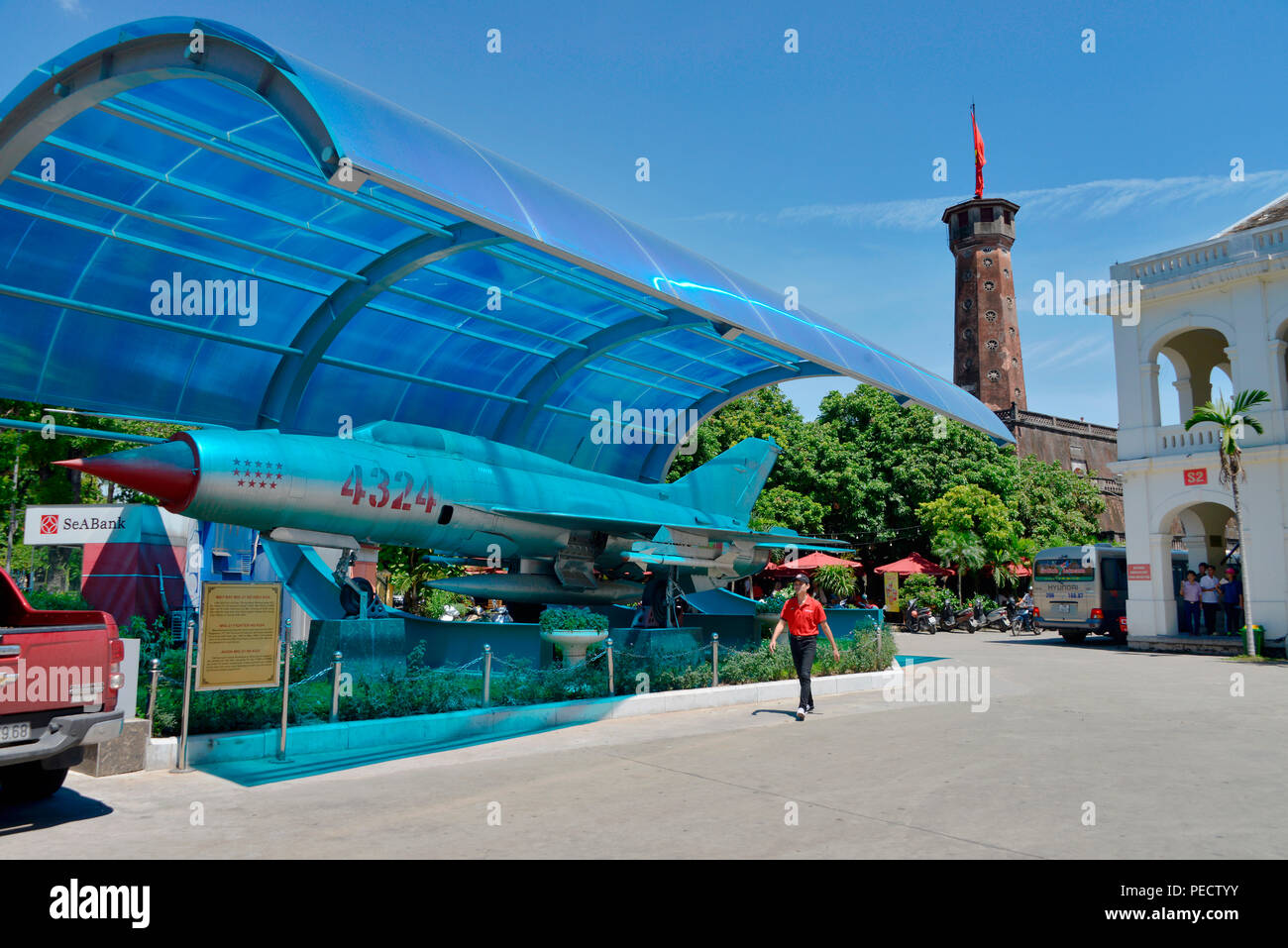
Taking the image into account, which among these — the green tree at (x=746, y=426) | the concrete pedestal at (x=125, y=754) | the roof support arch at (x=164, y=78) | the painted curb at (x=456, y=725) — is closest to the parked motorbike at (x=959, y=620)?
the green tree at (x=746, y=426)

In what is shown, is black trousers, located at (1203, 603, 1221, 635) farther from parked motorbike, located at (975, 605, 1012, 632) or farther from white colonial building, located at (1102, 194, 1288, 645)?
parked motorbike, located at (975, 605, 1012, 632)

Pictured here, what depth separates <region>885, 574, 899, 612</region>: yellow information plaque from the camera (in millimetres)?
34781

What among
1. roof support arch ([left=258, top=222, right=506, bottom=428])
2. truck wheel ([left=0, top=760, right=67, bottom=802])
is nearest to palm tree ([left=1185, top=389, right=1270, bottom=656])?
roof support arch ([left=258, top=222, right=506, bottom=428])

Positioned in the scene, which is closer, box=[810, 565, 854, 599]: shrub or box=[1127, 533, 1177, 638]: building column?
box=[1127, 533, 1177, 638]: building column

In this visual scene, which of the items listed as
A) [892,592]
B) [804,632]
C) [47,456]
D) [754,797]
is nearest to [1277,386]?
[892,592]

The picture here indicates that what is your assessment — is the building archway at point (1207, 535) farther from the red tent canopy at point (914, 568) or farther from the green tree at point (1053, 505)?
the green tree at point (1053, 505)

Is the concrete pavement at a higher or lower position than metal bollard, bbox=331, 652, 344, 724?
lower

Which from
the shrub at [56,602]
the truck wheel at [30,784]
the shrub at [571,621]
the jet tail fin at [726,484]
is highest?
the jet tail fin at [726,484]

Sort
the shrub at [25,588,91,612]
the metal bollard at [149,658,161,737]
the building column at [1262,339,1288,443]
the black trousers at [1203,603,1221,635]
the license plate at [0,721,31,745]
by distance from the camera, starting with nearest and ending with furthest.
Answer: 1. the license plate at [0,721,31,745]
2. the metal bollard at [149,658,161,737]
3. the shrub at [25,588,91,612]
4. the building column at [1262,339,1288,443]
5. the black trousers at [1203,603,1221,635]

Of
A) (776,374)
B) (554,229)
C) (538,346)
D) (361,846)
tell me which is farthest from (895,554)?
(361,846)

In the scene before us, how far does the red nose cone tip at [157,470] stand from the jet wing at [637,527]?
15.6 feet

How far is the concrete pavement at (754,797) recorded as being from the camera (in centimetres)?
573

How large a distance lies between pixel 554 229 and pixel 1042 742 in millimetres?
8059

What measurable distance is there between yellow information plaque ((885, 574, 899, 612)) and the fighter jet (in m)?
16.8
